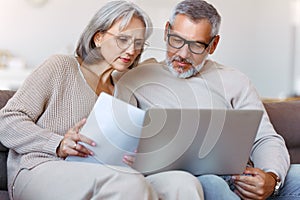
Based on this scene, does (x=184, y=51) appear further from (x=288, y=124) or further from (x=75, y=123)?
(x=288, y=124)

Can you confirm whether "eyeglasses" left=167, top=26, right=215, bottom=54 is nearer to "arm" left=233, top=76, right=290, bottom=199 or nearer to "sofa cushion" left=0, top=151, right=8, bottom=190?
"arm" left=233, top=76, right=290, bottom=199

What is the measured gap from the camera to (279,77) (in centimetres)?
527

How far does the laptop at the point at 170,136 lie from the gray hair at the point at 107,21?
0.30m

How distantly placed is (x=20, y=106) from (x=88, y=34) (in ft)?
1.01

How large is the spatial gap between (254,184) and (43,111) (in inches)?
25.4

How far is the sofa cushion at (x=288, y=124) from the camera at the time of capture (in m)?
2.06

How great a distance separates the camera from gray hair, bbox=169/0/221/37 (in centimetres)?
170

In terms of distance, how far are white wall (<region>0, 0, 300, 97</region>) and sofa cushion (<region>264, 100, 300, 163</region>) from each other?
2.51 meters

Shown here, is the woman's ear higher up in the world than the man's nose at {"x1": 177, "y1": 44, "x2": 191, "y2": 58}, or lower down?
higher up

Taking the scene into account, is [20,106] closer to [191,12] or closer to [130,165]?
[130,165]

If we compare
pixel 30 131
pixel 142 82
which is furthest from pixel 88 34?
pixel 30 131

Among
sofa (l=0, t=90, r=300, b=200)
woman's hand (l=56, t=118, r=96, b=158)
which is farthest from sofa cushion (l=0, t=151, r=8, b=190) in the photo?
sofa (l=0, t=90, r=300, b=200)

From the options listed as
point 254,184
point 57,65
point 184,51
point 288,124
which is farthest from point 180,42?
point 288,124

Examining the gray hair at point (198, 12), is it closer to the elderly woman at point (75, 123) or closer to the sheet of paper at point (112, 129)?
the elderly woman at point (75, 123)
